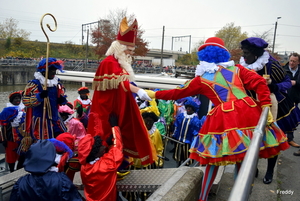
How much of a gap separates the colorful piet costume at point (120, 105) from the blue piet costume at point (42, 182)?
832mm

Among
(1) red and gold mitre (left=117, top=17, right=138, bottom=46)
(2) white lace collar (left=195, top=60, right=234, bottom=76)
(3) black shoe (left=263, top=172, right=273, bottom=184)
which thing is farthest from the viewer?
(3) black shoe (left=263, top=172, right=273, bottom=184)

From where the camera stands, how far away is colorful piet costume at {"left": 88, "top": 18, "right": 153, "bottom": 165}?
2908 millimetres

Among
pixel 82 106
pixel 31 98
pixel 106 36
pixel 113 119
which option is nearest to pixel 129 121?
pixel 113 119

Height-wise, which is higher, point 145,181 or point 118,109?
point 118,109

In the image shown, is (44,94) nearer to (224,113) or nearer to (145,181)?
(145,181)

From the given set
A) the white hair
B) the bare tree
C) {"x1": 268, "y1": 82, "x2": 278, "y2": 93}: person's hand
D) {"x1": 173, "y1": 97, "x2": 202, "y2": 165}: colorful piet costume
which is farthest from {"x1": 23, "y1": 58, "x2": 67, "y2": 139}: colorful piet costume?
the bare tree

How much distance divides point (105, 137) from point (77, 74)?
2.92 metres

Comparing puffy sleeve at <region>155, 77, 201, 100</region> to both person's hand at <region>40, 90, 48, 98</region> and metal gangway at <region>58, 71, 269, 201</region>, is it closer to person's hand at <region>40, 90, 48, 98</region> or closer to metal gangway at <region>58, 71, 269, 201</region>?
metal gangway at <region>58, 71, 269, 201</region>

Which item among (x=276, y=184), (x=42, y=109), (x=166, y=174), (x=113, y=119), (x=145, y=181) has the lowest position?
(x=276, y=184)

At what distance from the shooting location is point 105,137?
3.01 metres

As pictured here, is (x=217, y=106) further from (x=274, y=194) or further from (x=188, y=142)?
(x=188, y=142)

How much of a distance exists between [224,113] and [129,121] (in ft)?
4.01

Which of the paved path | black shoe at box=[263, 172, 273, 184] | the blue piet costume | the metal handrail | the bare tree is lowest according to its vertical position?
the paved path

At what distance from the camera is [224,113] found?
234cm
